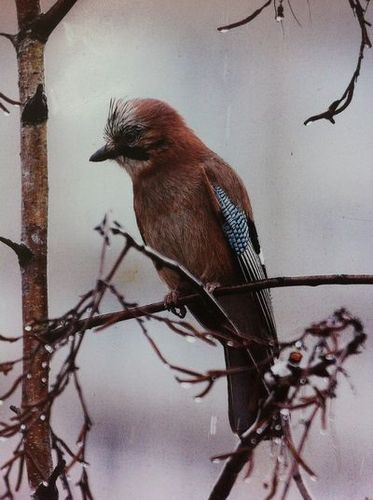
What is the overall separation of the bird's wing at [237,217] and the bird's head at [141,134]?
0.28ft

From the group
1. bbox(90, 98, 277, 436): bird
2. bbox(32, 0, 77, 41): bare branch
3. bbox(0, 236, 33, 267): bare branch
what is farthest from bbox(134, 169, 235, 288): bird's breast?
bbox(32, 0, 77, 41): bare branch

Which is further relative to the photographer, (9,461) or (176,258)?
(176,258)

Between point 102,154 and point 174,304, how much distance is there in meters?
0.32

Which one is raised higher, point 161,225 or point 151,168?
point 151,168

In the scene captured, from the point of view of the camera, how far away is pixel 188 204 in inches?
66.1

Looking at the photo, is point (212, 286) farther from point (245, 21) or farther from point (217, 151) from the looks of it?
point (245, 21)

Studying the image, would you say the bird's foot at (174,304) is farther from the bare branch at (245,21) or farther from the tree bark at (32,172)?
the bare branch at (245,21)

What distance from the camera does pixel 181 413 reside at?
1.58 metres

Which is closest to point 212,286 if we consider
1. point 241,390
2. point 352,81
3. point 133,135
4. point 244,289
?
point 244,289

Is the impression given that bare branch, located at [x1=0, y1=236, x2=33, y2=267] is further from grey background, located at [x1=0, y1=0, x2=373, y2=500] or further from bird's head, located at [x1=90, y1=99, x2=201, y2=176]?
bird's head, located at [x1=90, y1=99, x2=201, y2=176]

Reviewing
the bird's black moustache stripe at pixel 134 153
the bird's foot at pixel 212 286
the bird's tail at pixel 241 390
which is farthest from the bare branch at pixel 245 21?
the bird's tail at pixel 241 390

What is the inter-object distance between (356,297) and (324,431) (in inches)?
9.8

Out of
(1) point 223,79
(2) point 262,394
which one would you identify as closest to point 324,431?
(2) point 262,394

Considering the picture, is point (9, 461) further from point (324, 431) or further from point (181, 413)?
point (324, 431)
